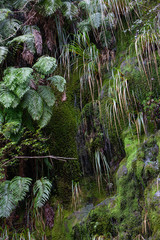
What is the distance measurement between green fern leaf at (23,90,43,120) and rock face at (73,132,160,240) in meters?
1.42

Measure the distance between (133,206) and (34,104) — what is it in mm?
1927

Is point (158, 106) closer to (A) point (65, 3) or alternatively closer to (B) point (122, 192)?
(B) point (122, 192)

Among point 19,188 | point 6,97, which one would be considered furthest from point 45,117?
point 19,188

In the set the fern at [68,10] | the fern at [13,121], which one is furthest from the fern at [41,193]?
the fern at [68,10]

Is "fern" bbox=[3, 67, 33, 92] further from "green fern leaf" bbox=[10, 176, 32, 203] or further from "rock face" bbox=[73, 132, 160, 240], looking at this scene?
"rock face" bbox=[73, 132, 160, 240]

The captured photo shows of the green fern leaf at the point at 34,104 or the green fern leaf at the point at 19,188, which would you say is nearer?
the green fern leaf at the point at 19,188

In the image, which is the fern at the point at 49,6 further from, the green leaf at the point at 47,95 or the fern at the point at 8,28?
the green leaf at the point at 47,95

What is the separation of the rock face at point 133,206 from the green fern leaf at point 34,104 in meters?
1.42

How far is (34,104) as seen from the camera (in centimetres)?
321

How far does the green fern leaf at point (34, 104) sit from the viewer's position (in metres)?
3.16

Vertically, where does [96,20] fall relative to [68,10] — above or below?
below

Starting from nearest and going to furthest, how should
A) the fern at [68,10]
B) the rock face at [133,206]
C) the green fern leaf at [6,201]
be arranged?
the rock face at [133,206], the green fern leaf at [6,201], the fern at [68,10]

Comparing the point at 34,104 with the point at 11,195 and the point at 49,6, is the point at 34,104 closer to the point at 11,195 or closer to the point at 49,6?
the point at 11,195

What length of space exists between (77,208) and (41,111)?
1.58 metres
